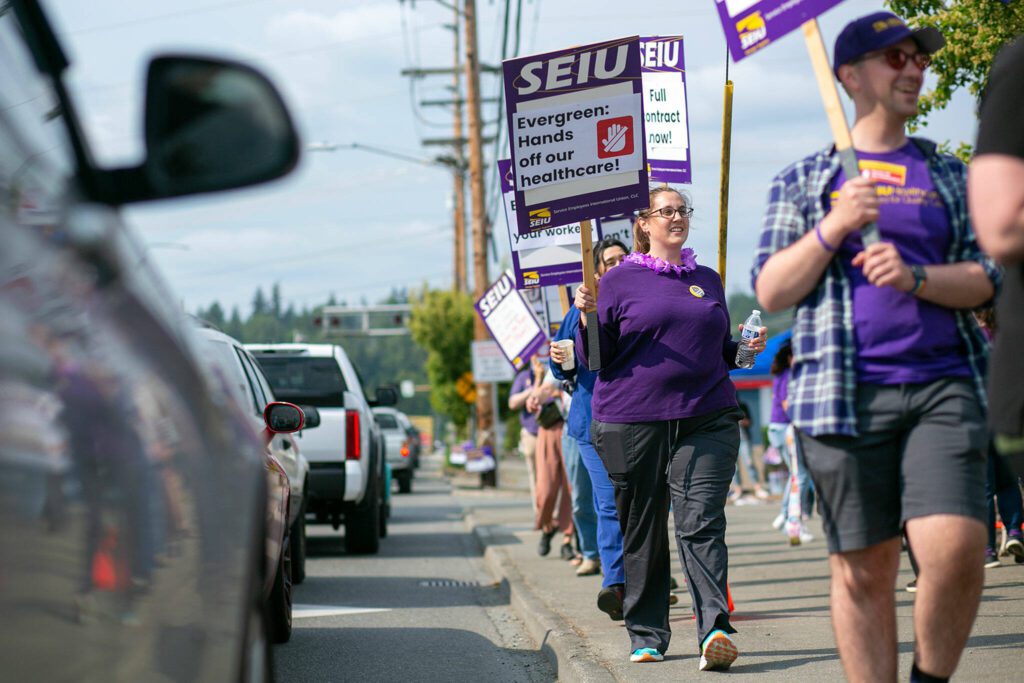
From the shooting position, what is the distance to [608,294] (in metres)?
6.62

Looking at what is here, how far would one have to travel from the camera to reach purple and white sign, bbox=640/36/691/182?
9062mm

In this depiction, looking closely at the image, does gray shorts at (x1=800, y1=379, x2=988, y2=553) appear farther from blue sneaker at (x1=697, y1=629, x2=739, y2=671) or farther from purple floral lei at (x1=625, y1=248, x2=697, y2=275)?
purple floral lei at (x1=625, y1=248, x2=697, y2=275)

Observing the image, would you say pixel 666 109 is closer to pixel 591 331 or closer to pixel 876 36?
pixel 591 331

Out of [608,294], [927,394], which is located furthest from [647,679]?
[927,394]

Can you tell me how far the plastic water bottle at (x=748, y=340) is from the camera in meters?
6.11

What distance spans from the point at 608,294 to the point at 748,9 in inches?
92.9

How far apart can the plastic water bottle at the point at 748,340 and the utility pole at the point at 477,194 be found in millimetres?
20929

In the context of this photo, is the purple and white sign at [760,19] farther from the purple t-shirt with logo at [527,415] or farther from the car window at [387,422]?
the car window at [387,422]

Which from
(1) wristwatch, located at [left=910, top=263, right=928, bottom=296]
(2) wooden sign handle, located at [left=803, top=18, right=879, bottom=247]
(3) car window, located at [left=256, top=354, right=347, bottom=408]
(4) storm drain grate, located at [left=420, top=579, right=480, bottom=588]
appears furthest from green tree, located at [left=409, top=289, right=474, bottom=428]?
(1) wristwatch, located at [left=910, top=263, right=928, bottom=296]

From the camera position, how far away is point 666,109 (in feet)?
30.1

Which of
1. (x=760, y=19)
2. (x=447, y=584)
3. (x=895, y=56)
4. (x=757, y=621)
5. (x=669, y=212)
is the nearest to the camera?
(x=895, y=56)

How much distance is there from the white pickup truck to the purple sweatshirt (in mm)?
6682

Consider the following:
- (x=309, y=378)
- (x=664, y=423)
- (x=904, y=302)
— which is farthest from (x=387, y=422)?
(x=904, y=302)

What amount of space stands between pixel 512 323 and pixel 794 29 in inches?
397
